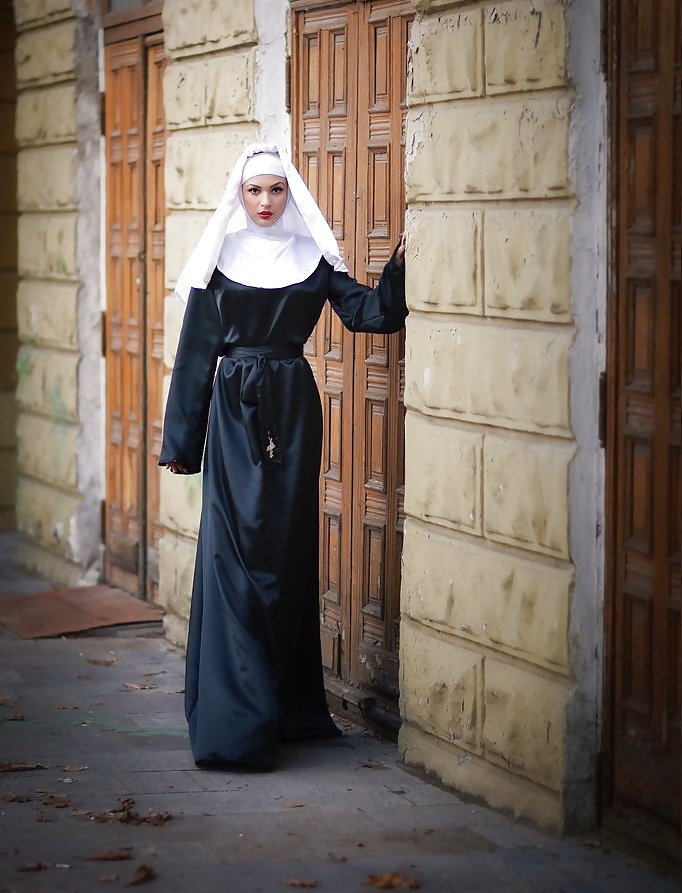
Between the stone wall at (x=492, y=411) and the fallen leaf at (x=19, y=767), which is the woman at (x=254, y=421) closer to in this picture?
the stone wall at (x=492, y=411)

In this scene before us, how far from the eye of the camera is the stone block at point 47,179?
9188 millimetres

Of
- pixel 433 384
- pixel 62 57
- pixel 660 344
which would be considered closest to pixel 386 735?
pixel 433 384

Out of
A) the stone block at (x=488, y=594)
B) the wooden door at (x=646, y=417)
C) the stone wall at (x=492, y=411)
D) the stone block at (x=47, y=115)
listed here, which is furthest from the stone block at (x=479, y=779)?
the stone block at (x=47, y=115)

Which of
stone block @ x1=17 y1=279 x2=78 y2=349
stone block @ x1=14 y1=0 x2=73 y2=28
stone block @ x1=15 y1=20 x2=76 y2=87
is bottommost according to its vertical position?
stone block @ x1=17 y1=279 x2=78 y2=349

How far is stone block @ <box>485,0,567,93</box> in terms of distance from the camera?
4848 millimetres

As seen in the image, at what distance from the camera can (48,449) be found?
962 centimetres

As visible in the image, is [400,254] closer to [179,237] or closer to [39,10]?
[179,237]

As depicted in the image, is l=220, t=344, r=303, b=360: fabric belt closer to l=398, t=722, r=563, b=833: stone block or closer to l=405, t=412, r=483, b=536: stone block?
l=405, t=412, r=483, b=536: stone block

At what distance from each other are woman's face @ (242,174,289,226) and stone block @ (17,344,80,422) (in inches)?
136

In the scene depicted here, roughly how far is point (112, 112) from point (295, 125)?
2399 mm

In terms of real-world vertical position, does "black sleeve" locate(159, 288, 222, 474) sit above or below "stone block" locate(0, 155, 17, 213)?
below

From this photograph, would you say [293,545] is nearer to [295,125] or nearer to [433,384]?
[433,384]

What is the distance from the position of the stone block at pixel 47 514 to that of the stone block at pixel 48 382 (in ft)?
1.39

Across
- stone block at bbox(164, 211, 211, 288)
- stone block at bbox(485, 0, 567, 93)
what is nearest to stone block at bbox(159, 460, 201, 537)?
stone block at bbox(164, 211, 211, 288)
